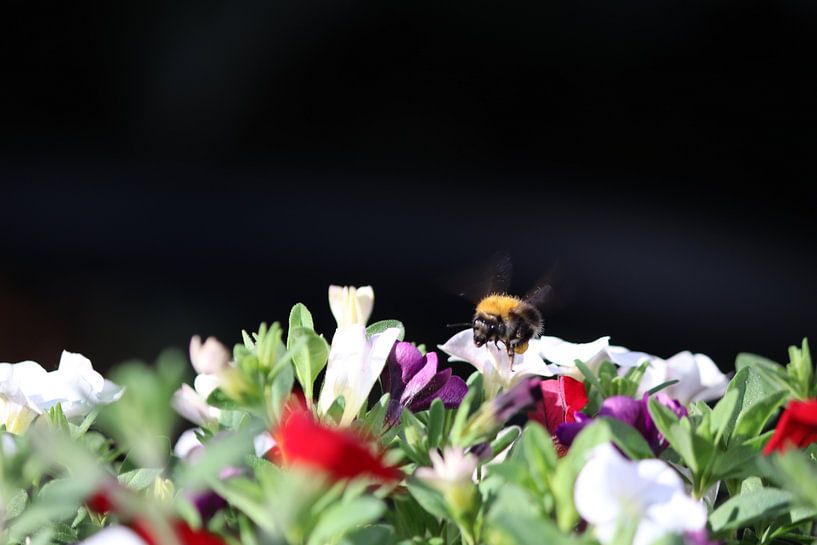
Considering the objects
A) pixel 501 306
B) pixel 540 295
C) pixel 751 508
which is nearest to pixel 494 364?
pixel 751 508

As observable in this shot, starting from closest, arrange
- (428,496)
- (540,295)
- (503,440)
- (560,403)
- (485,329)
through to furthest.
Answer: (428,496), (503,440), (560,403), (485,329), (540,295)

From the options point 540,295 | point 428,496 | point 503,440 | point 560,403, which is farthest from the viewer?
point 540,295

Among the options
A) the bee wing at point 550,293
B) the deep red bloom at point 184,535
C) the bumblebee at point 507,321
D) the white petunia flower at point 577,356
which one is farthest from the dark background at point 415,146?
the deep red bloom at point 184,535

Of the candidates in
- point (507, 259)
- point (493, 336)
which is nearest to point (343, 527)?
point (493, 336)

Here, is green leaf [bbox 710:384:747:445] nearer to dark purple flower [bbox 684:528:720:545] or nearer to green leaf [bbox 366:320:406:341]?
dark purple flower [bbox 684:528:720:545]

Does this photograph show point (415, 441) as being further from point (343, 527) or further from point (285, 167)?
point (285, 167)

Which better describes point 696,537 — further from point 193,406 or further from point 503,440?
point 193,406

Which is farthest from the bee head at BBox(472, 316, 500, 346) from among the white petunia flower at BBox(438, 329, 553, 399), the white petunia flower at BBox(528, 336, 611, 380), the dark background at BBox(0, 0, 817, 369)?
the dark background at BBox(0, 0, 817, 369)
